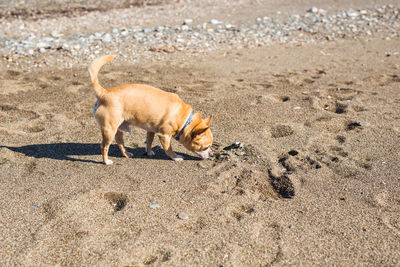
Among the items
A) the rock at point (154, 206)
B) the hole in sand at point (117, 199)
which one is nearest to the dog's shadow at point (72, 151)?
the hole in sand at point (117, 199)

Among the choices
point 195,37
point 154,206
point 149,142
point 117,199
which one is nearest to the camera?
point 154,206

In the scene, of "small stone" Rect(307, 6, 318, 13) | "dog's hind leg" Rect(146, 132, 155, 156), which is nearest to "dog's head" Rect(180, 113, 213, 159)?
"dog's hind leg" Rect(146, 132, 155, 156)

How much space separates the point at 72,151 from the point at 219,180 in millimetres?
2117

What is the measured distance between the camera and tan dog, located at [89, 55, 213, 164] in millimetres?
4484

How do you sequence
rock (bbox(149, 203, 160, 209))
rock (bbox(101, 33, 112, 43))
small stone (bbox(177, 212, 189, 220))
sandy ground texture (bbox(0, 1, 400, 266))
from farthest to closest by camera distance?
1. rock (bbox(101, 33, 112, 43))
2. rock (bbox(149, 203, 160, 209))
3. small stone (bbox(177, 212, 189, 220))
4. sandy ground texture (bbox(0, 1, 400, 266))

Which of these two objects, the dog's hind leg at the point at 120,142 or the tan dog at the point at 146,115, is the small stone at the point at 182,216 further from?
the dog's hind leg at the point at 120,142

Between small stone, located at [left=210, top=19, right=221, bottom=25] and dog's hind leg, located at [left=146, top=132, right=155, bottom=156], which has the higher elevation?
small stone, located at [left=210, top=19, right=221, bottom=25]

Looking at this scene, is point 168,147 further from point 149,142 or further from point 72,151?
point 72,151

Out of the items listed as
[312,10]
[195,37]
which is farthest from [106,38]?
[312,10]

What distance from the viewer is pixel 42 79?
304 inches

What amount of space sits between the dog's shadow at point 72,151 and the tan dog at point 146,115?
298mm

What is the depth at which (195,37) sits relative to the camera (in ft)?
34.0

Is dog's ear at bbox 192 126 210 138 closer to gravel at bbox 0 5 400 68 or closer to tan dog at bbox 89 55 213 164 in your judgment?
tan dog at bbox 89 55 213 164

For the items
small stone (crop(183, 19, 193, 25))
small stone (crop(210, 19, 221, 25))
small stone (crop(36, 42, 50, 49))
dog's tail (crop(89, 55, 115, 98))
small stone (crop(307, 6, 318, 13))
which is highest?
dog's tail (crop(89, 55, 115, 98))
